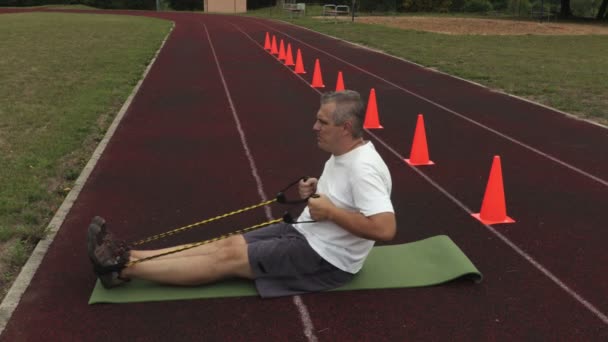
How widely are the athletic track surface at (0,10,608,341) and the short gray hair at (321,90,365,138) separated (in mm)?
1190

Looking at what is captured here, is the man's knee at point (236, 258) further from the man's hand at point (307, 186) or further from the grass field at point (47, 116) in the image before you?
the grass field at point (47, 116)

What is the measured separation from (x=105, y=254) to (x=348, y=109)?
1.82 m

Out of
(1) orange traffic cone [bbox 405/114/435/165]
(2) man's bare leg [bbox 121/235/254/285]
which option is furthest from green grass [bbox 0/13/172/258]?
(1) orange traffic cone [bbox 405/114/435/165]

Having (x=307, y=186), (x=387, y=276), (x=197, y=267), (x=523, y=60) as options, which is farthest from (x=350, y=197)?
(x=523, y=60)

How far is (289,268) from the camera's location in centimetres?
386

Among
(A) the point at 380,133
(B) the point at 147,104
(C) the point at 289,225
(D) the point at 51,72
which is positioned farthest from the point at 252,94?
(C) the point at 289,225

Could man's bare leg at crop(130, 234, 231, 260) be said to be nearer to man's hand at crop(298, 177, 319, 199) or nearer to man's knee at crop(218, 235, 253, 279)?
man's knee at crop(218, 235, 253, 279)

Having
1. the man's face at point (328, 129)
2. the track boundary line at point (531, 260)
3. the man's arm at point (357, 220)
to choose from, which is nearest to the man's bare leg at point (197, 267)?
the man's arm at point (357, 220)

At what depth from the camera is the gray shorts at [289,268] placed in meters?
3.82

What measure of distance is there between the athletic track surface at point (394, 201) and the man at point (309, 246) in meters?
0.16

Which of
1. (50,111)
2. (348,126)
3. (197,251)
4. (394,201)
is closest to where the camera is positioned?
(348,126)

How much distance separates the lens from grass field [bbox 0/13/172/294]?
527 centimetres

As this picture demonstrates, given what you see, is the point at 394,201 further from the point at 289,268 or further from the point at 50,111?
the point at 50,111

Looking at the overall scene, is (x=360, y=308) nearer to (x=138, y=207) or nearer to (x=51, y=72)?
(x=138, y=207)
